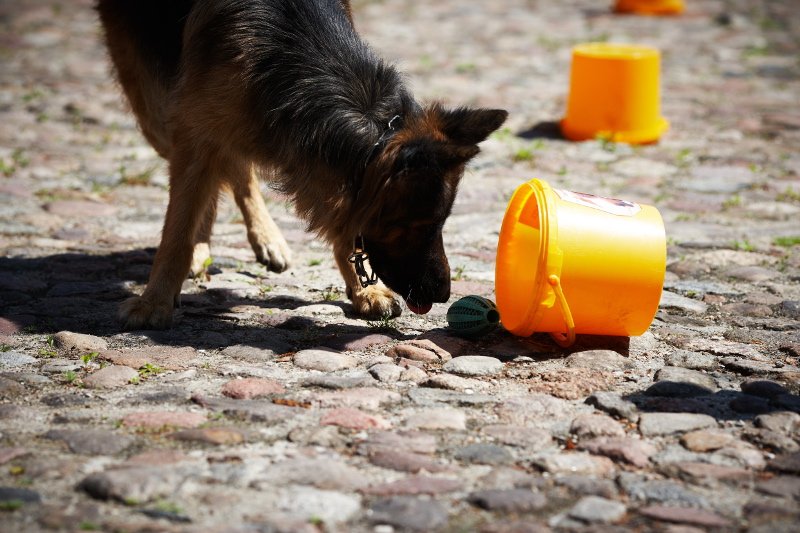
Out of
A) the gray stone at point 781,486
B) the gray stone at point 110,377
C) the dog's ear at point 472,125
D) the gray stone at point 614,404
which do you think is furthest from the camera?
the dog's ear at point 472,125

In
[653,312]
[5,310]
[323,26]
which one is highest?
[323,26]

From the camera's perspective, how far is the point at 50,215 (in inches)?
249

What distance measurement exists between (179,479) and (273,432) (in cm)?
48

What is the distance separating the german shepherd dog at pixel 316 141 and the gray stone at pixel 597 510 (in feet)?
5.19

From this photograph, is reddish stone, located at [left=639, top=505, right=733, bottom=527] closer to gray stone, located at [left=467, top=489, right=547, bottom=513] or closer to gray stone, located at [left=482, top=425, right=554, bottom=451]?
gray stone, located at [left=467, top=489, right=547, bottom=513]

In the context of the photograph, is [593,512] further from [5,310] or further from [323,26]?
[5,310]

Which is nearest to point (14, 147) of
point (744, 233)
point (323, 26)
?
point (323, 26)

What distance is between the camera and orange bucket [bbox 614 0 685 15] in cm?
1345

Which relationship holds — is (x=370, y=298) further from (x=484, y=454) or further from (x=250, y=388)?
(x=484, y=454)

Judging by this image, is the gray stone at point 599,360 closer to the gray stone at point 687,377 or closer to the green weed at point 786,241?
the gray stone at point 687,377

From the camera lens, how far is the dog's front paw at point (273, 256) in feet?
18.3

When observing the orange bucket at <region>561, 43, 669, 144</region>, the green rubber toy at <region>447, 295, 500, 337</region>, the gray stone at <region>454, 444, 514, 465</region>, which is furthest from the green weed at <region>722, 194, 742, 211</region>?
the gray stone at <region>454, 444, 514, 465</region>

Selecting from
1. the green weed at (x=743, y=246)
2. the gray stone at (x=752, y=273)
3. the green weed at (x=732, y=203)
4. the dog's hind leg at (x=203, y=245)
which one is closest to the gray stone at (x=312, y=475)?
the dog's hind leg at (x=203, y=245)

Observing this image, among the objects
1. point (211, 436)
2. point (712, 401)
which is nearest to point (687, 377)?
point (712, 401)
